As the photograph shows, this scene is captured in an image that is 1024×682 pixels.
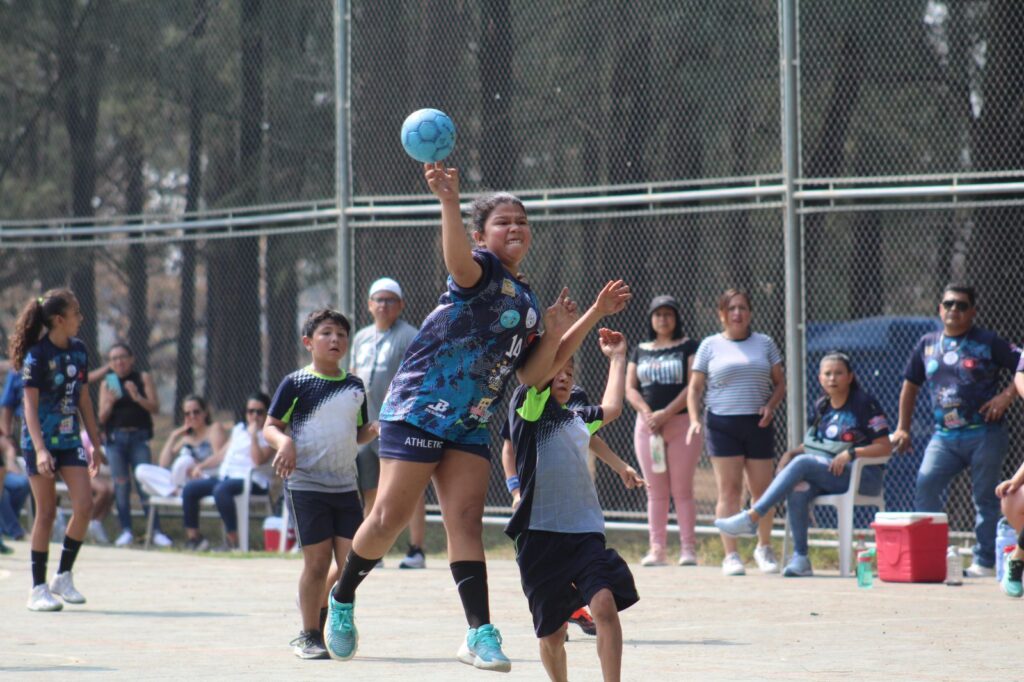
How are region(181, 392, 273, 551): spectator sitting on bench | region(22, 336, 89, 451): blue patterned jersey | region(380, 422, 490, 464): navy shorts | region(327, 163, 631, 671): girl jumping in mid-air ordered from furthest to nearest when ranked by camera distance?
region(181, 392, 273, 551): spectator sitting on bench < region(22, 336, 89, 451): blue patterned jersey < region(380, 422, 490, 464): navy shorts < region(327, 163, 631, 671): girl jumping in mid-air

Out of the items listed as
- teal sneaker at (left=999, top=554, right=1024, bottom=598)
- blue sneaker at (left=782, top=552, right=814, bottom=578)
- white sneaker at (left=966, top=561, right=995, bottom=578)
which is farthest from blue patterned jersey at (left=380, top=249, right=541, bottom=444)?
white sneaker at (left=966, top=561, right=995, bottom=578)

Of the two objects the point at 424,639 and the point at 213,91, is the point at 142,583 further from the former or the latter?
the point at 213,91

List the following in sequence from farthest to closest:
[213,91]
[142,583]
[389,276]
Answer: [213,91] < [389,276] < [142,583]

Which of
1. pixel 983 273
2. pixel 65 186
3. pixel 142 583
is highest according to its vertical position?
pixel 65 186

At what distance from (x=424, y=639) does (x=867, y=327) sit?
6015mm

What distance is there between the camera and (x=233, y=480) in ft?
46.8

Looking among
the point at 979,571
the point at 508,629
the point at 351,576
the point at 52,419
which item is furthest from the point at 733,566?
the point at 351,576

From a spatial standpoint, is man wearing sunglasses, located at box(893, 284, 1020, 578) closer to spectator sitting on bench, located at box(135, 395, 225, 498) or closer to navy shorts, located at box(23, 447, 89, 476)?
navy shorts, located at box(23, 447, 89, 476)

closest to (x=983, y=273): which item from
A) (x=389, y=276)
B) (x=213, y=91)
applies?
(x=389, y=276)

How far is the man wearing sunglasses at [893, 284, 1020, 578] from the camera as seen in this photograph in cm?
1088

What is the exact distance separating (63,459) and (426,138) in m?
4.34

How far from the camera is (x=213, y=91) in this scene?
1527 cm

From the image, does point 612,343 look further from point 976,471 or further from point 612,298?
point 976,471

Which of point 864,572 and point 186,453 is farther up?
point 186,453
